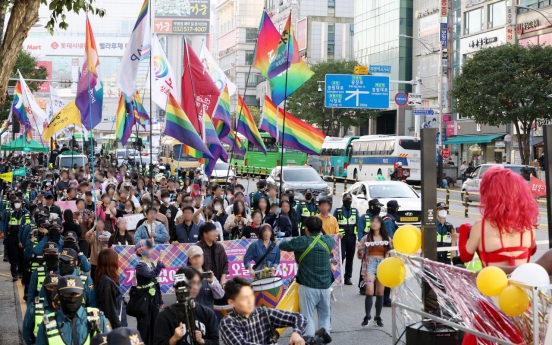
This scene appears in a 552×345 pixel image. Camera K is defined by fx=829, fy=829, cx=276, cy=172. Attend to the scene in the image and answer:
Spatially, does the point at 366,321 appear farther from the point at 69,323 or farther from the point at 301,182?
the point at 301,182

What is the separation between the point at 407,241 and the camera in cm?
659

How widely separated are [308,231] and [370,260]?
2.36m

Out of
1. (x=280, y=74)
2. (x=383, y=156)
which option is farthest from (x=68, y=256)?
(x=383, y=156)

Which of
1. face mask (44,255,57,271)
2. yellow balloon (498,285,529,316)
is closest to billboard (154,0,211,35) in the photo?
face mask (44,255,57,271)

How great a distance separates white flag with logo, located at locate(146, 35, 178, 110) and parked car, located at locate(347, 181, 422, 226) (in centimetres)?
683

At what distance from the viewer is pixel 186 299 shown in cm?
556

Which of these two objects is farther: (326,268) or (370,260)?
(370,260)

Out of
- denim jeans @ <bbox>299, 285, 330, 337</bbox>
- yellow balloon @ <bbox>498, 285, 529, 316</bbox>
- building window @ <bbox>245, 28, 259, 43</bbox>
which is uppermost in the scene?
building window @ <bbox>245, 28, 259, 43</bbox>

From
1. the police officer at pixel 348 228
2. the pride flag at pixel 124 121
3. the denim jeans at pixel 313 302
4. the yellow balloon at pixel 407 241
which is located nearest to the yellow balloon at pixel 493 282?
the yellow balloon at pixel 407 241

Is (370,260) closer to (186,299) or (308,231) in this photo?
(308,231)

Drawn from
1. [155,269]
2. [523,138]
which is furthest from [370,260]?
[523,138]

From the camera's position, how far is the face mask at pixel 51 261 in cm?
839

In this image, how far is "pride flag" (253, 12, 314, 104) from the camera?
1756 centimetres

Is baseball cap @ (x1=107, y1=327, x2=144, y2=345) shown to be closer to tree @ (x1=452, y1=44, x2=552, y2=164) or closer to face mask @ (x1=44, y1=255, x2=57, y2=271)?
face mask @ (x1=44, y1=255, x2=57, y2=271)
